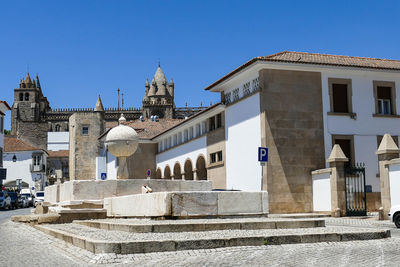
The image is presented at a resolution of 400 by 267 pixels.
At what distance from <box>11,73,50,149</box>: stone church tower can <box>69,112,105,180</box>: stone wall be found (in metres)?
47.9

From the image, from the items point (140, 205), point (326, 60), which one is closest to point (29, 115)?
point (326, 60)

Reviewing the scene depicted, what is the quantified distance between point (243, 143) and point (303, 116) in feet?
12.4

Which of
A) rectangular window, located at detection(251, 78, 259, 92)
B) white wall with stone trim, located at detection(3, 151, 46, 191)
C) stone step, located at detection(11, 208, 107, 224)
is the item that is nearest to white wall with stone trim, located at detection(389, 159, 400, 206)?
rectangular window, located at detection(251, 78, 259, 92)

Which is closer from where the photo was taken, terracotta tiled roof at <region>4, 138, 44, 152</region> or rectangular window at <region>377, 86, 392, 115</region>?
rectangular window at <region>377, 86, 392, 115</region>

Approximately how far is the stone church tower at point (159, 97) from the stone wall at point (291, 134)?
275 ft

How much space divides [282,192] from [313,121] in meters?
4.00

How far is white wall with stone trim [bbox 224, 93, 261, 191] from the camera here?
26906 millimetres

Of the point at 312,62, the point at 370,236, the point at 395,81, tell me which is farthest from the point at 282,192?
the point at 370,236

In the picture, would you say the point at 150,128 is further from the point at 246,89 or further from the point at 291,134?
the point at 291,134

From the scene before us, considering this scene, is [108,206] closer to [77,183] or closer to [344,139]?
[77,183]

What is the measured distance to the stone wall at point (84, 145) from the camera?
228 ft

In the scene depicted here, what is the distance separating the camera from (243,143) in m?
28.6

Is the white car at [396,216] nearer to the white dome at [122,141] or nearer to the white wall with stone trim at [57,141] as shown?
the white dome at [122,141]

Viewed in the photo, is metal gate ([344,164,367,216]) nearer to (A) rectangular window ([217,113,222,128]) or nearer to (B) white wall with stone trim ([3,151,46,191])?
(A) rectangular window ([217,113,222,128])
